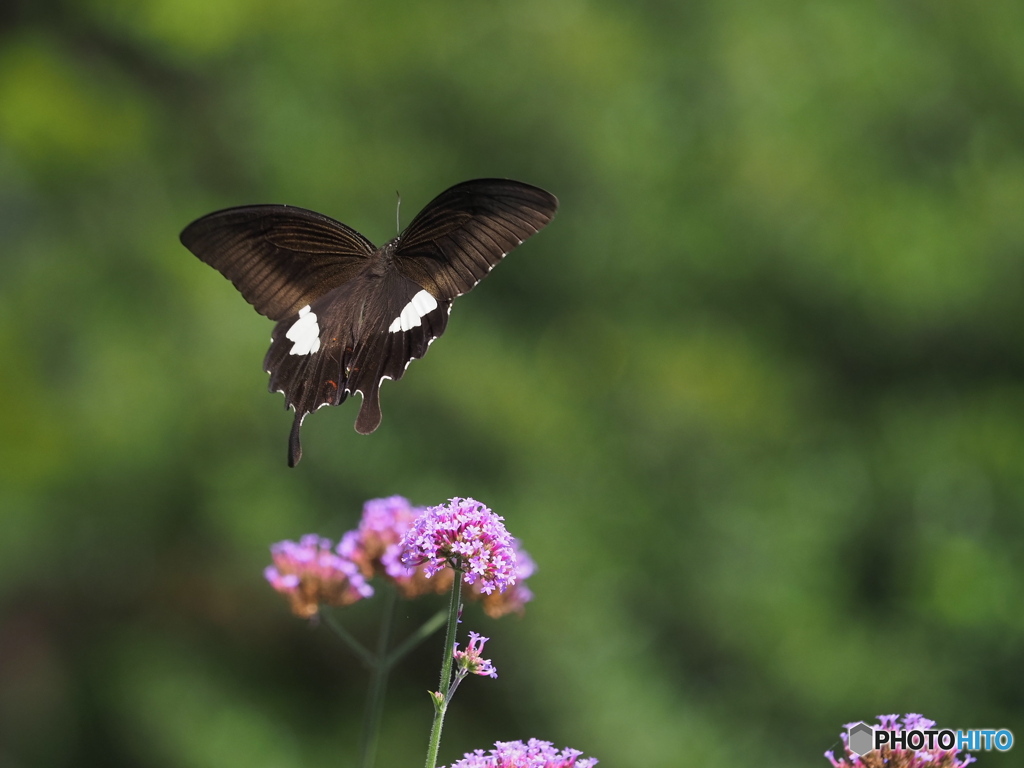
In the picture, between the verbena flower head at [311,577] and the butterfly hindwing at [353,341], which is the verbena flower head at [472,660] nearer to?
the verbena flower head at [311,577]

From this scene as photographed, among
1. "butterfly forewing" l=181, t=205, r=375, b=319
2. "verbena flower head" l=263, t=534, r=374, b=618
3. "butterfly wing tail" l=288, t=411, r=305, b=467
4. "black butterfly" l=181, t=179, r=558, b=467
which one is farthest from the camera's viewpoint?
"butterfly forewing" l=181, t=205, r=375, b=319

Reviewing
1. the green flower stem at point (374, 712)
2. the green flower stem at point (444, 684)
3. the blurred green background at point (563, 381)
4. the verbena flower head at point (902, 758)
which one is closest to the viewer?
the green flower stem at point (444, 684)

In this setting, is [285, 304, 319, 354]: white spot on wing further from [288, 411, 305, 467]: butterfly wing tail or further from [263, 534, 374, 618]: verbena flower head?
[263, 534, 374, 618]: verbena flower head

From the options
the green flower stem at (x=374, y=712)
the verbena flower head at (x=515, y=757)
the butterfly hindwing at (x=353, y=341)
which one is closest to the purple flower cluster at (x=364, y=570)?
the green flower stem at (x=374, y=712)

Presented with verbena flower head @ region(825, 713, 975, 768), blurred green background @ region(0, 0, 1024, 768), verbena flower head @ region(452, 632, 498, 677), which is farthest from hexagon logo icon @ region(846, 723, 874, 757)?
blurred green background @ region(0, 0, 1024, 768)

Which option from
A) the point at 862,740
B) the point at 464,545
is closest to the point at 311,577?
the point at 464,545

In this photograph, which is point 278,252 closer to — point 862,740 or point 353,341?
point 353,341
